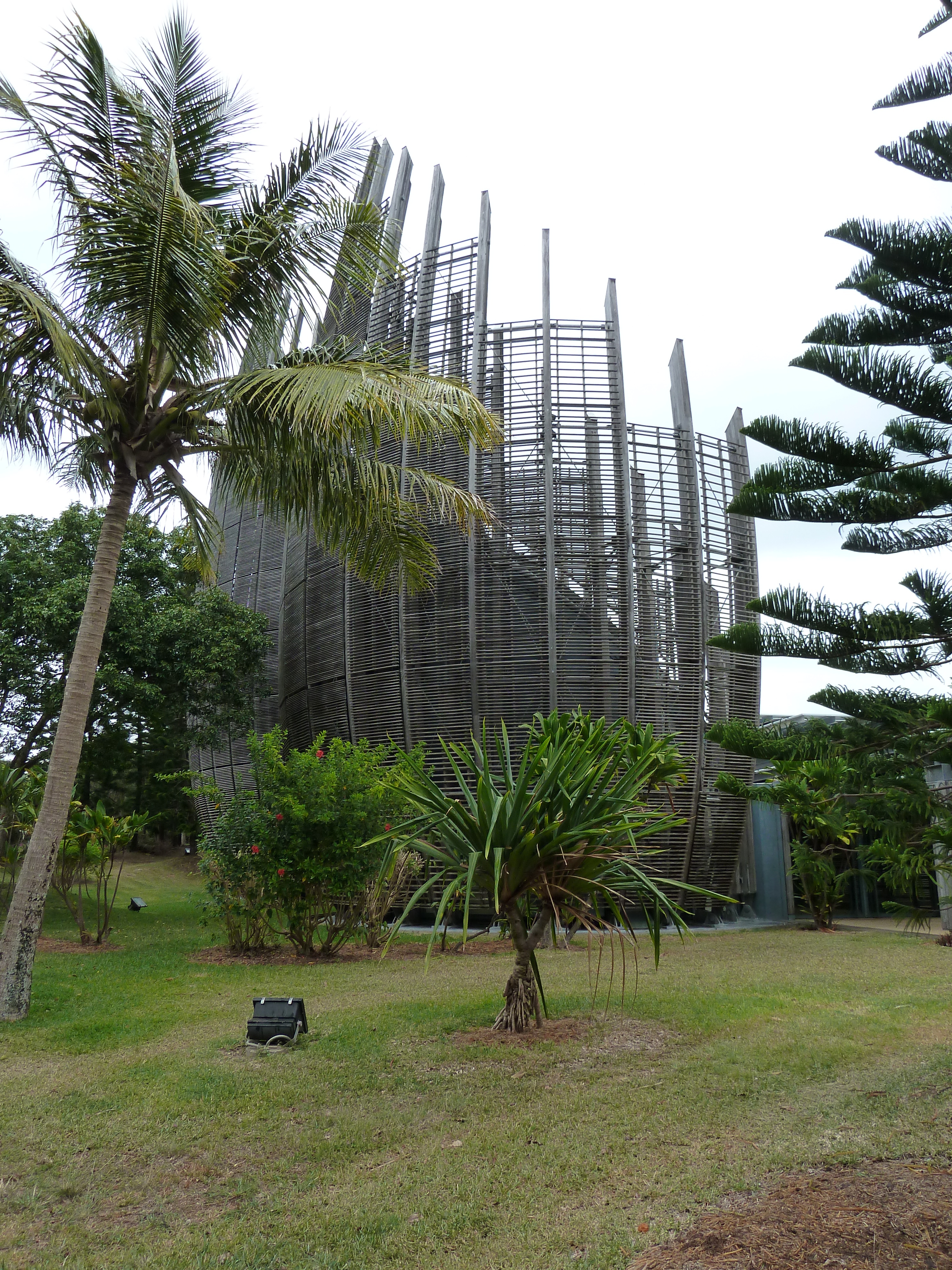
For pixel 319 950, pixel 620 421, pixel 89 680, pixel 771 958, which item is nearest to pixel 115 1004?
pixel 89 680

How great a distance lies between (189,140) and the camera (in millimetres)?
7180

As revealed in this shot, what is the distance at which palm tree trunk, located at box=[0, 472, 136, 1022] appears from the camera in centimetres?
634

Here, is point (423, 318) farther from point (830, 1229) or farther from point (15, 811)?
point (830, 1229)

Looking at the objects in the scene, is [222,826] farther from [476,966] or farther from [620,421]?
[620,421]

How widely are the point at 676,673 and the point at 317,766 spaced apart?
19.7 ft

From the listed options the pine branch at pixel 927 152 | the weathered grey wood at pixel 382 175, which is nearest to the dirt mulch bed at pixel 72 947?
the pine branch at pixel 927 152

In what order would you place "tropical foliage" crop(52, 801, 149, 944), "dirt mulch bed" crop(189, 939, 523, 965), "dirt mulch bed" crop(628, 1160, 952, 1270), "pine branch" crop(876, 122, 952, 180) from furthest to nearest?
"tropical foliage" crop(52, 801, 149, 944) → "dirt mulch bed" crop(189, 939, 523, 965) → "pine branch" crop(876, 122, 952, 180) → "dirt mulch bed" crop(628, 1160, 952, 1270)

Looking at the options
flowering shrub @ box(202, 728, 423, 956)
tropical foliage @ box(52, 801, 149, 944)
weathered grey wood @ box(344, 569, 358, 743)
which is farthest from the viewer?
weathered grey wood @ box(344, 569, 358, 743)

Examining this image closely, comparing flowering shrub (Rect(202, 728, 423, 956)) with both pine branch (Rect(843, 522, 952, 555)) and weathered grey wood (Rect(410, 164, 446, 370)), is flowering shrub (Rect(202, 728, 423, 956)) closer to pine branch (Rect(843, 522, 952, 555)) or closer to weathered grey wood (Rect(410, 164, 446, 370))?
pine branch (Rect(843, 522, 952, 555))

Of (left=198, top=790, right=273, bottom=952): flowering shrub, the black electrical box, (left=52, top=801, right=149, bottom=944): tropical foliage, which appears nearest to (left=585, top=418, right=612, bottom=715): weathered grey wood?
(left=198, top=790, right=273, bottom=952): flowering shrub

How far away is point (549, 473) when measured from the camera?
1302 cm

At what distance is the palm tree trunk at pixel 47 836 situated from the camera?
6340 mm

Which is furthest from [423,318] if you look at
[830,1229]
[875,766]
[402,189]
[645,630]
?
[830,1229]

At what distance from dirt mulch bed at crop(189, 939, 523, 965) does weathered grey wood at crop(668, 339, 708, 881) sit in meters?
3.81
